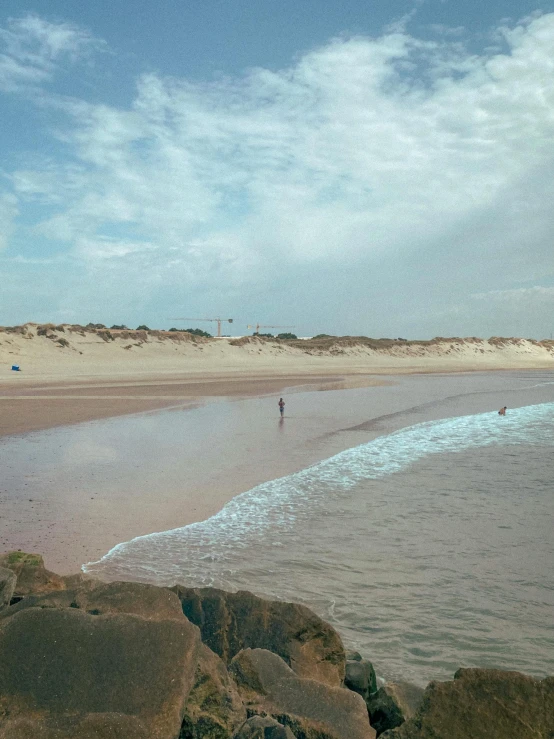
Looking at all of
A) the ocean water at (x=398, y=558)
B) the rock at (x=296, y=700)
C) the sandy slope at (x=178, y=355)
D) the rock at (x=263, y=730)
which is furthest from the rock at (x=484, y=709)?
the sandy slope at (x=178, y=355)

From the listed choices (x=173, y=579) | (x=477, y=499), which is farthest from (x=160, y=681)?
(x=477, y=499)

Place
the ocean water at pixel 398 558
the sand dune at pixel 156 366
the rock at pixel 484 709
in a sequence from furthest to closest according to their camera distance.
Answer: the sand dune at pixel 156 366 → the ocean water at pixel 398 558 → the rock at pixel 484 709

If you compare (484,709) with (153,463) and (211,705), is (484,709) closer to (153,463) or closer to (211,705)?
(211,705)

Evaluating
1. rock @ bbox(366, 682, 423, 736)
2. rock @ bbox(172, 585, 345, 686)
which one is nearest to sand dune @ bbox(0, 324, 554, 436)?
rock @ bbox(172, 585, 345, 686)

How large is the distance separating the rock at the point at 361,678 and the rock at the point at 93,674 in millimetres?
1301

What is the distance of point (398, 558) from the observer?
7.19 m

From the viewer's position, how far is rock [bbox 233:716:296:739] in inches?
122

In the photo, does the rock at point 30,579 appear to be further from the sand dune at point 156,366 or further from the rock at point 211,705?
the sand dune at point 156,366

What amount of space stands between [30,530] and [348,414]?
14596 mm

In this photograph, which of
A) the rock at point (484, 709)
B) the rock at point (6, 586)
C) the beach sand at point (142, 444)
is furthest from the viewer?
Result: the beach sand at point (142, 444)

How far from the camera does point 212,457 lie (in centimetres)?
1322

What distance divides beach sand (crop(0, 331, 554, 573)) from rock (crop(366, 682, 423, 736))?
13.4 feet

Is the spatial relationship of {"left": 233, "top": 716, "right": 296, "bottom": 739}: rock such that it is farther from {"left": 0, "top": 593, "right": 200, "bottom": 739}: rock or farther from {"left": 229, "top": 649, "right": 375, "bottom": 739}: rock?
{"left": 0, "top": 593, "right": 200, "bottom": 739}: rock

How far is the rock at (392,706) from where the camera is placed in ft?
12.4
